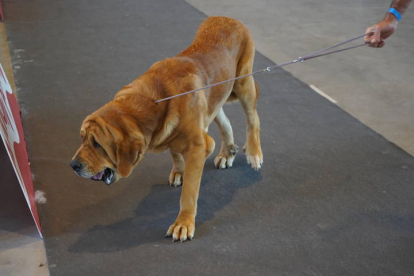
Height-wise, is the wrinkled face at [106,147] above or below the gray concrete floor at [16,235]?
above

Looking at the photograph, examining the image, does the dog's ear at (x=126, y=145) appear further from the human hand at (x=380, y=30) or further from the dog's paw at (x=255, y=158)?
the human hand at (x=380, y=30)

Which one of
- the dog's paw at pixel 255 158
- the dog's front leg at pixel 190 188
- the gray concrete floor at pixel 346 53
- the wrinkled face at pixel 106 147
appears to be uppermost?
the wrinkled face at pixel 106 147

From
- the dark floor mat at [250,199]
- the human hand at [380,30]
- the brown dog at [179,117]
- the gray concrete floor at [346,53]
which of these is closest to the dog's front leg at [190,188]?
the brown dog at [179,117]

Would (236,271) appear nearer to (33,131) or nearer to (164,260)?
(164,260)

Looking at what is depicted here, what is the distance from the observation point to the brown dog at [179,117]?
3.05 meters

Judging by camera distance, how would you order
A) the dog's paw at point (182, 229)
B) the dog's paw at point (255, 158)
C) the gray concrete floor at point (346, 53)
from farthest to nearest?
the gray concrete floor at point (346, 53), the dog's paw at point (255, 158), the dog's paw at point (182, 229)

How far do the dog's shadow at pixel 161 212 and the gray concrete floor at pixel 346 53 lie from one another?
154 centimetres

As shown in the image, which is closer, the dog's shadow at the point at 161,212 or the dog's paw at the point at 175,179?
the dog's shadow at the point at 161,212

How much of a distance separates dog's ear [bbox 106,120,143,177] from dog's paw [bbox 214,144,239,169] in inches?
47.4

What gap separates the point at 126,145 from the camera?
3043 millimetres

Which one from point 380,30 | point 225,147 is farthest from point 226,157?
point 380,30

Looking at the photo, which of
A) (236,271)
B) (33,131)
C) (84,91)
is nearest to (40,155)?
(33,131)

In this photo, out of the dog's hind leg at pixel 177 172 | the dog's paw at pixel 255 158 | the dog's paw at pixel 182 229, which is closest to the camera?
the dog's paw at pixel 182 229

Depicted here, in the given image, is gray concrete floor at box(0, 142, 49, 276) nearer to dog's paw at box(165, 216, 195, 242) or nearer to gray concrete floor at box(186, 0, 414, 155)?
dog's paw at box(165, 216, 195, 242)
